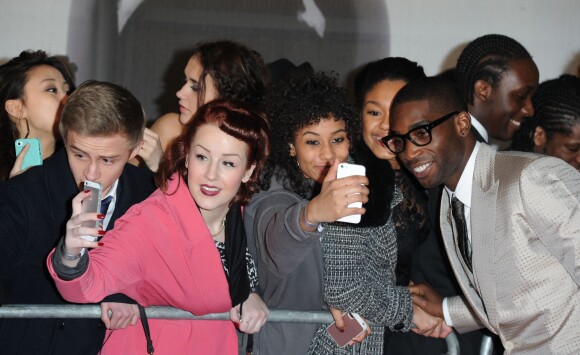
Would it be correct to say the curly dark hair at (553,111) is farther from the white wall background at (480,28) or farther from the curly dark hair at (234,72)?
the white wall background at (480,28)

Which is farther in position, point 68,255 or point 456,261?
point 456,261

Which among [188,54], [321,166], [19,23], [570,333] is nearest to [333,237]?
[321,166]

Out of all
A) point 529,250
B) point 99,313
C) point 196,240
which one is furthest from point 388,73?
point 99,313

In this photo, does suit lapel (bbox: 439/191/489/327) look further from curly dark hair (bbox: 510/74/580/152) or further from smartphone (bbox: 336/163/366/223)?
curly dark hair (bbox: 510/74/580/152)

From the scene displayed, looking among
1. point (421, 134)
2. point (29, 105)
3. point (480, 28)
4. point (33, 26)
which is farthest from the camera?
point (480, 28)

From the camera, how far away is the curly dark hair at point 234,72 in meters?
3.25

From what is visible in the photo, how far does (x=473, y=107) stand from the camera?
3.72 m

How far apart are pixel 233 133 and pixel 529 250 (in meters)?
1.01

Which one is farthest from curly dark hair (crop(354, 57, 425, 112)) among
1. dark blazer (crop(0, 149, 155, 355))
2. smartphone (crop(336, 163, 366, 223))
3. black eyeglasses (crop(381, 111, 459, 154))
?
dark blazer (crop(0, 149, 155, 355))

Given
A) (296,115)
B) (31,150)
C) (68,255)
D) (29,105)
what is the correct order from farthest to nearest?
1. (29,105)
2. (31,150)
3. (296,115)
4. (68,255)

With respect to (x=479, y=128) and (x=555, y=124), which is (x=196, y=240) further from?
(x=555, y=124)

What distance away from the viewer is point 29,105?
3.27m

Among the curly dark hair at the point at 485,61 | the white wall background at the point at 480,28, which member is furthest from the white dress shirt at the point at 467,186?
the white wall background at the point at 480,28

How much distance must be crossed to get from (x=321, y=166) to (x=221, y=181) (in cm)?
44
